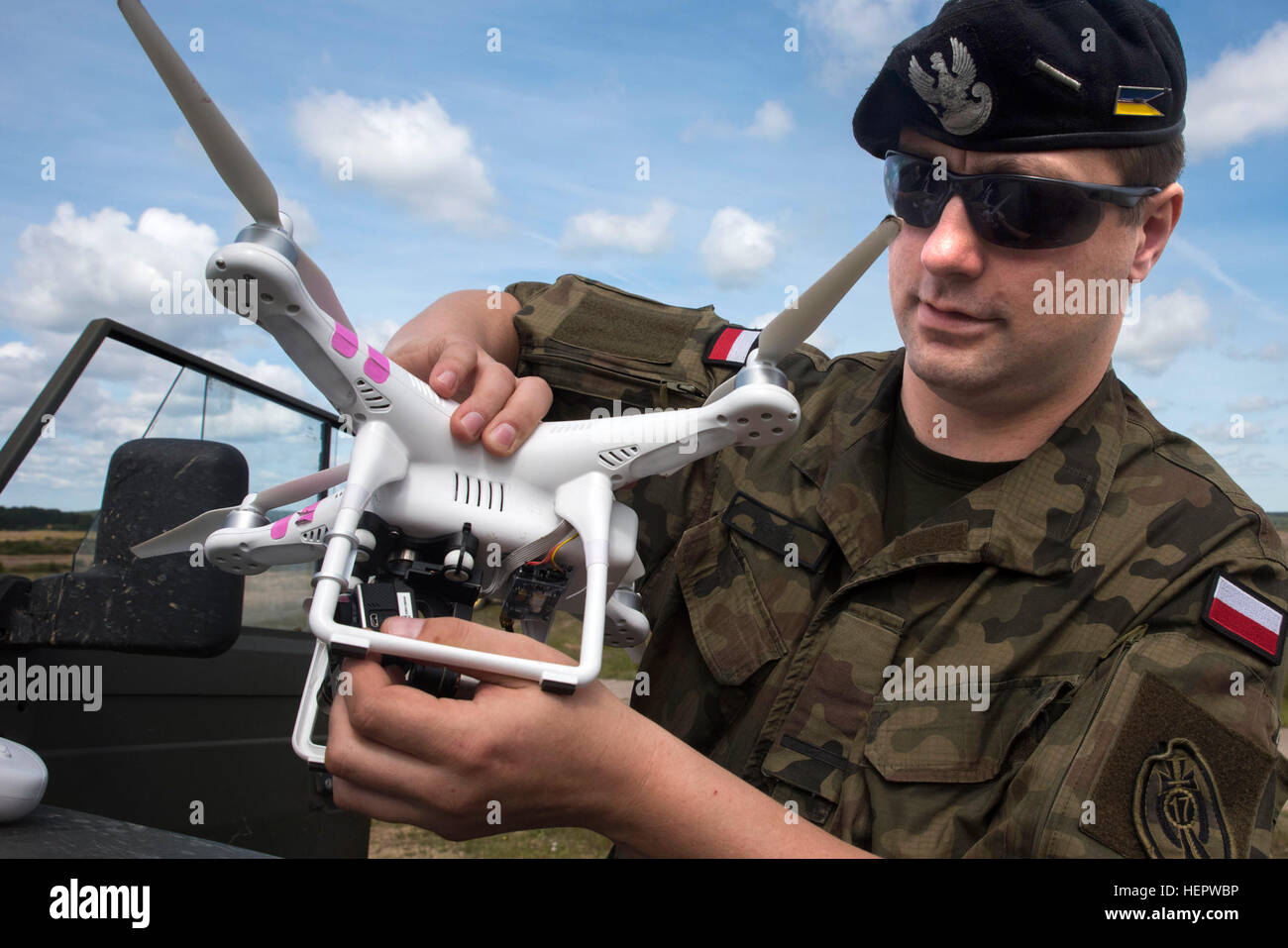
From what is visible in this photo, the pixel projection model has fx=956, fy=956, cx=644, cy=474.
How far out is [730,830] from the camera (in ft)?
4.22

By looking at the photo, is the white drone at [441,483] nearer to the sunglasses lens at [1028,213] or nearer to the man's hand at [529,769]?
the man's hand at [529,769]

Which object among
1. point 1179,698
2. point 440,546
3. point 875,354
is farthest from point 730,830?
point 875,354

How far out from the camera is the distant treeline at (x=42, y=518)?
1560 mm

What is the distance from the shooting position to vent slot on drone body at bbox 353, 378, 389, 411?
4.01 feet

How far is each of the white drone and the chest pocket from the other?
19.9 inches

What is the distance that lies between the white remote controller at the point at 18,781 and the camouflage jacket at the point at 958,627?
1005mm

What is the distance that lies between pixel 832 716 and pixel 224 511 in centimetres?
104

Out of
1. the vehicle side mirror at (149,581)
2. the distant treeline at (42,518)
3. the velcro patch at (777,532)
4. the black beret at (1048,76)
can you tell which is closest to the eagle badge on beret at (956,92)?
the black beret at (1048,76)

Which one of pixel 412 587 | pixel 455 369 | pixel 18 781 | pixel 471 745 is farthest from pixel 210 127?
pixel 18 781

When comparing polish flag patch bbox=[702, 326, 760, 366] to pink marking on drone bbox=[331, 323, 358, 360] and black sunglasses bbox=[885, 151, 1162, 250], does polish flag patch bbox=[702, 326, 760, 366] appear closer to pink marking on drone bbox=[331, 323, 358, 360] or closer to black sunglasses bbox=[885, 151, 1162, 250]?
black sunglasses bbox=[885, 151, 1162, 250]

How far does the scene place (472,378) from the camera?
1.48m

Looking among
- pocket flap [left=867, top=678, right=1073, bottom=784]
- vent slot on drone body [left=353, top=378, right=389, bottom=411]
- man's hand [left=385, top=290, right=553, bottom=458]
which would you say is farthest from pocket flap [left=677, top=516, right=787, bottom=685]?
vent slot on drone body [left=353, top=378, right=389, bottom=411]
